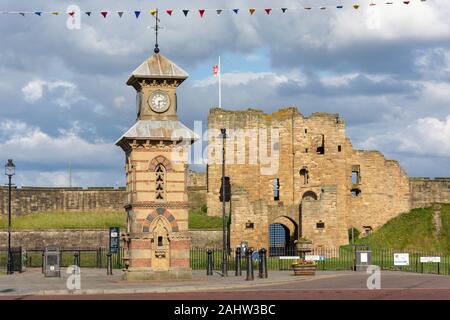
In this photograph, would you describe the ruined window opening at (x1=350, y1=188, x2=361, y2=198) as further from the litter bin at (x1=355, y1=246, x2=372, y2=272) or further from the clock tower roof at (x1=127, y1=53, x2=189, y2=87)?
the clock tower roof at (x1=127, y1=53, x2=189, y2=87)

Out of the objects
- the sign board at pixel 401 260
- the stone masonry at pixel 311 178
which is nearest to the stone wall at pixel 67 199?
the stone masonry at pixel 311 178

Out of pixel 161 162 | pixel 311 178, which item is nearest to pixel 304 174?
pixel 311 178

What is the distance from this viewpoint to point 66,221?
66.5 metres

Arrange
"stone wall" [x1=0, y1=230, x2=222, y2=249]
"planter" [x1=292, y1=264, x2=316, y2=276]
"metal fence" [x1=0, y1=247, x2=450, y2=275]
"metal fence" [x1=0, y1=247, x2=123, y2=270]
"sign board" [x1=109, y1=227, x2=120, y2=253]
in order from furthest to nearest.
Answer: "stone wall" [x1=0, y1=230, x2=222, y2=249] → "metal fence" [x1=0, y1=247, x2=123, y2=270] → "metal fence" [x1=0, y1=247, x2=450, y2=275] → "sign board" [x1=109, y1=227, x2=120, y2=253] → "planter" [x1=292, y1=264, x2=316, y2=276]

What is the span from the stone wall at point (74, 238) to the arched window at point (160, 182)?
2789 centimetres

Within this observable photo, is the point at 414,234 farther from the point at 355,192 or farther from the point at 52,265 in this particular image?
the point at 52,265

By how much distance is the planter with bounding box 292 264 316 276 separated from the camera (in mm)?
40000

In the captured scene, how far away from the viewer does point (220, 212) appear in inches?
2768

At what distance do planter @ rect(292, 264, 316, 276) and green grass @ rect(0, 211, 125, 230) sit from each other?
26882 millimetres

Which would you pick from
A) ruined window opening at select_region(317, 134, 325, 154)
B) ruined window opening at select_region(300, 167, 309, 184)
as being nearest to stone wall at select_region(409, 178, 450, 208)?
ruined window opening at select_region(317, 134, 325, 154)

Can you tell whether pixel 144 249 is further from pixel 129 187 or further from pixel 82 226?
pixel 82 226

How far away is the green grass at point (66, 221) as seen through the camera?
65.3 m

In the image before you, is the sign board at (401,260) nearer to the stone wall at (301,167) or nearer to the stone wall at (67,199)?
the stone wall at (301,167)

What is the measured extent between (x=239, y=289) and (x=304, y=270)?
860 cm
